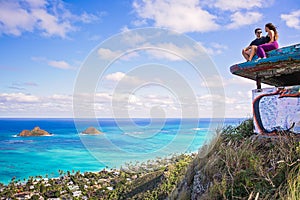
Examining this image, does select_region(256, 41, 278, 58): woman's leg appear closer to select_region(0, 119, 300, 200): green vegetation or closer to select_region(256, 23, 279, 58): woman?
select_region(256, 23, 279, 58): woman

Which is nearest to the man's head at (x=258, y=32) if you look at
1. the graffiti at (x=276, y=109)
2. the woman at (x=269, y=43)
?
the woman at (x=269, y=43)

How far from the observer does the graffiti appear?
5285mm

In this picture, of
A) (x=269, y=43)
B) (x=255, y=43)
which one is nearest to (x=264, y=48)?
(x=269, y=43)

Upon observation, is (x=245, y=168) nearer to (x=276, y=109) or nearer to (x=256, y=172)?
(x=256, y=172)

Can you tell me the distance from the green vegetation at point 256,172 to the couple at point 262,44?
1841 mm

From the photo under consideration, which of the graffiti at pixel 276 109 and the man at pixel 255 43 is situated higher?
the man at pixel 255 43

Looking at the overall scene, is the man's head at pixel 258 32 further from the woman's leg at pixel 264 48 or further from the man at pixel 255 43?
the woman's leg at pixel 264 48

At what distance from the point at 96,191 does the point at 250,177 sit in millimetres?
33160

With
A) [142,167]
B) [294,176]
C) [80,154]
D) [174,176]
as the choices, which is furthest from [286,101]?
[80,154]

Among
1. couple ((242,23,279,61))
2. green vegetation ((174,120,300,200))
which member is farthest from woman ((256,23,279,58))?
green vegetation ((174,120,300,200))

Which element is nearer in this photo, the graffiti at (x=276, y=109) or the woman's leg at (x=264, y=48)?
the graffiti at (x=276, y=109)

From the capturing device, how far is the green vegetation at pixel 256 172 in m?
3.77

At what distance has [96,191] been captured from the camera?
34406 millimetres

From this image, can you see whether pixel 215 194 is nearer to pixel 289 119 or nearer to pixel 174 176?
pixel 289 119
